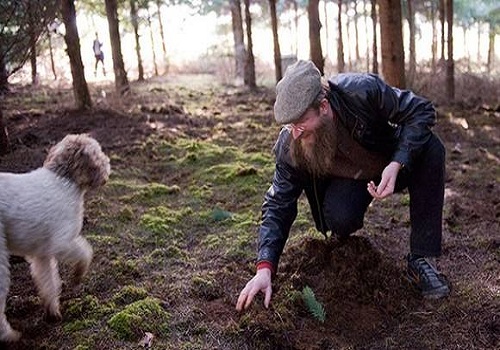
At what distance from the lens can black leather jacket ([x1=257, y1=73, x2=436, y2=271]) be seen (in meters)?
3.22

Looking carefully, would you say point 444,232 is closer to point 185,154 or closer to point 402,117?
point 402,117

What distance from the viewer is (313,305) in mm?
3252

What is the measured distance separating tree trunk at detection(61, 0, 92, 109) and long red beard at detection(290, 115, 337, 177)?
832 cm

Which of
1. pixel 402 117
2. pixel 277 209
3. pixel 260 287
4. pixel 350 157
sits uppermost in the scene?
pixel 402 117

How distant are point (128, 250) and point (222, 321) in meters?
1.54

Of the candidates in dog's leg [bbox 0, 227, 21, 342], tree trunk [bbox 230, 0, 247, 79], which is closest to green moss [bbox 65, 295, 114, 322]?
dog's leg [bbox 0, 227, 21, 342]

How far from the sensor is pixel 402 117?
3312mm

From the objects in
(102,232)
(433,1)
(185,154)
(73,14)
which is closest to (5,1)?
(73,14)

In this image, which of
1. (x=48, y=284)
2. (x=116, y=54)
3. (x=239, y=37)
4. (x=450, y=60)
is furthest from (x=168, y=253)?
(x=239, y=37)

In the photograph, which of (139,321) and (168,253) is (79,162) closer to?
(139,321)

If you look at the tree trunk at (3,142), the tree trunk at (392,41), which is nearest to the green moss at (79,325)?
the tree trunk at (3,142)

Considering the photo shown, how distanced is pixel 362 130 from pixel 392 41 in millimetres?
5670

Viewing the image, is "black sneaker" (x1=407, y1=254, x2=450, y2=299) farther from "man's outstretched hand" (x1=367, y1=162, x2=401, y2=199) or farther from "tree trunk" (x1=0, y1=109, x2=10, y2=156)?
"tree trunk" (x1=0, y1=109, x2=10, y2=156)

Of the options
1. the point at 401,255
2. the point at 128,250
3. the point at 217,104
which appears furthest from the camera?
the point at 217,104
